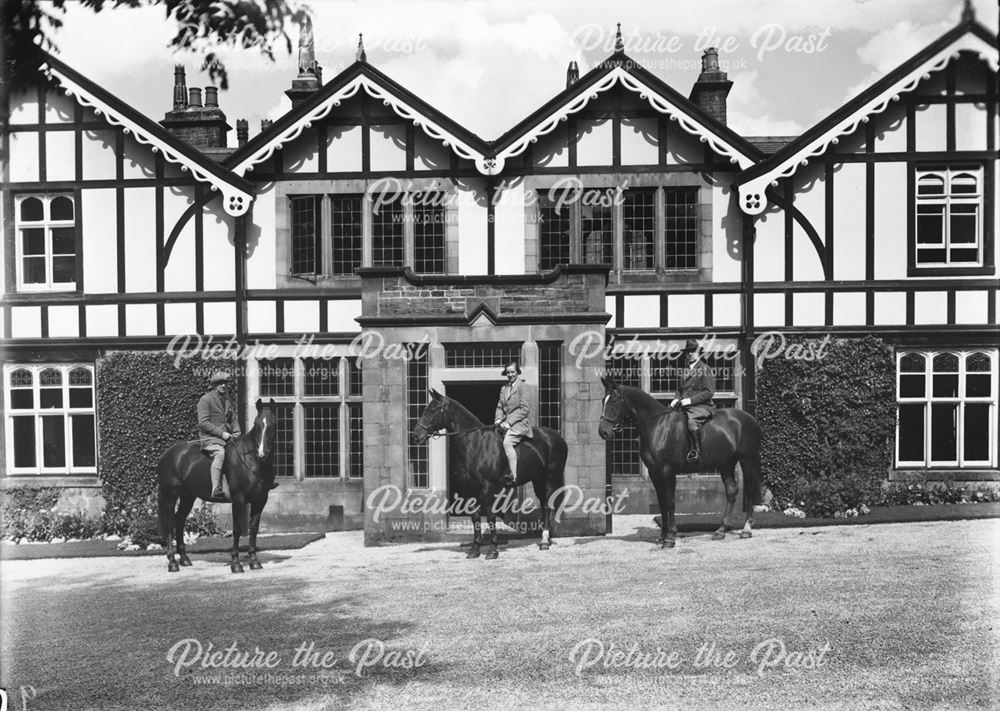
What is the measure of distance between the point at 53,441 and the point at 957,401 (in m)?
15.5

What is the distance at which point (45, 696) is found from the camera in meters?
8.84

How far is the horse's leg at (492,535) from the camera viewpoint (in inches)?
502

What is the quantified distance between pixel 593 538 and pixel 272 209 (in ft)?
29.2

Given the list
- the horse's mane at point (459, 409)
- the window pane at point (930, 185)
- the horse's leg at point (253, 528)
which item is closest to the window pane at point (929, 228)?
the window pane at point (930, 185)

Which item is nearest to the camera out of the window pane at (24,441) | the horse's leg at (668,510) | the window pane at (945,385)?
the horse's leg at (668,510)

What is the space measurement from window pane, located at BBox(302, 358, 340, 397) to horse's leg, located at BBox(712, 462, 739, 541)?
729 cm

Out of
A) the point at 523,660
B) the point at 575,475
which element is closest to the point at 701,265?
the point at 575,475

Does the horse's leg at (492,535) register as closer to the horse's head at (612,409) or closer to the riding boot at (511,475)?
the riding boot at (511,475)

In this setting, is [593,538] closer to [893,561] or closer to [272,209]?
[893,561]

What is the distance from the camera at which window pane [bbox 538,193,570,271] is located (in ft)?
55.7

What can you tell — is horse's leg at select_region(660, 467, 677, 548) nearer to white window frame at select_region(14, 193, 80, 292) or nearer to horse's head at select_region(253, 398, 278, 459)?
horse's head at select_region(253, 398, 278, 459)

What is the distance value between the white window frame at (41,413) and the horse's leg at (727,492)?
1027cm

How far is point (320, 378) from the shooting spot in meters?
16.1

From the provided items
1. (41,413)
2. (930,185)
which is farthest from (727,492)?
(41,413)
